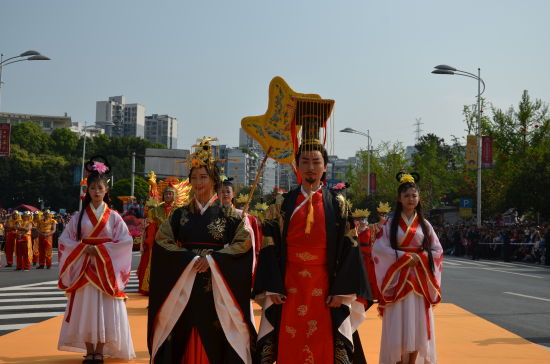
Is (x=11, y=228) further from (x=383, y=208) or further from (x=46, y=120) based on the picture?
(x=46, y=120)

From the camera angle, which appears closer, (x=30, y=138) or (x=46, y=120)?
(x=30, y=138)

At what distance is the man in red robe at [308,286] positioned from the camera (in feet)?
14.9

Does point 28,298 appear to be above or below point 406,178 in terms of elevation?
below

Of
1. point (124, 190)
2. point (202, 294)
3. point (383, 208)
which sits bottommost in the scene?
point (202, 294)

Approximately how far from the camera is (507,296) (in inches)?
499

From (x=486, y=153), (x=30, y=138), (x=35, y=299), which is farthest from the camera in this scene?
(x=30, y=138)

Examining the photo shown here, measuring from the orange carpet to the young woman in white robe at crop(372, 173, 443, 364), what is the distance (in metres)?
0.67

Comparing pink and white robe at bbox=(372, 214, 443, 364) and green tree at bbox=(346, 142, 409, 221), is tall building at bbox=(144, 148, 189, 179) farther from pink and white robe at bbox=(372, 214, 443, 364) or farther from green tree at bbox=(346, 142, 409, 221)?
pink and white robe at bbox=(372, 214, 443, 364)

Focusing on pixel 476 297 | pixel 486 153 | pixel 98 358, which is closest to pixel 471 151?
pixel 486 153

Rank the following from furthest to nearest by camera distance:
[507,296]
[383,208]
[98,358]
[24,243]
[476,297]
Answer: [24,243], [507,296], [476,297], [383,208], [98,358]

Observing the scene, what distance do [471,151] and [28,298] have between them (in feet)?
76.0

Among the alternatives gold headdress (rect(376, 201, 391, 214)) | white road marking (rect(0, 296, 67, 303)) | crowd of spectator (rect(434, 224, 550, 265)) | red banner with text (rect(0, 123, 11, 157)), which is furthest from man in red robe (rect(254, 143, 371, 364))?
red banner with text (rect(0, 123, 11, 157))

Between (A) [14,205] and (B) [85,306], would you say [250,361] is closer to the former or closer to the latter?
(B) [85,306]

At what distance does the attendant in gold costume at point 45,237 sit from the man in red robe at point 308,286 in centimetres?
1505
